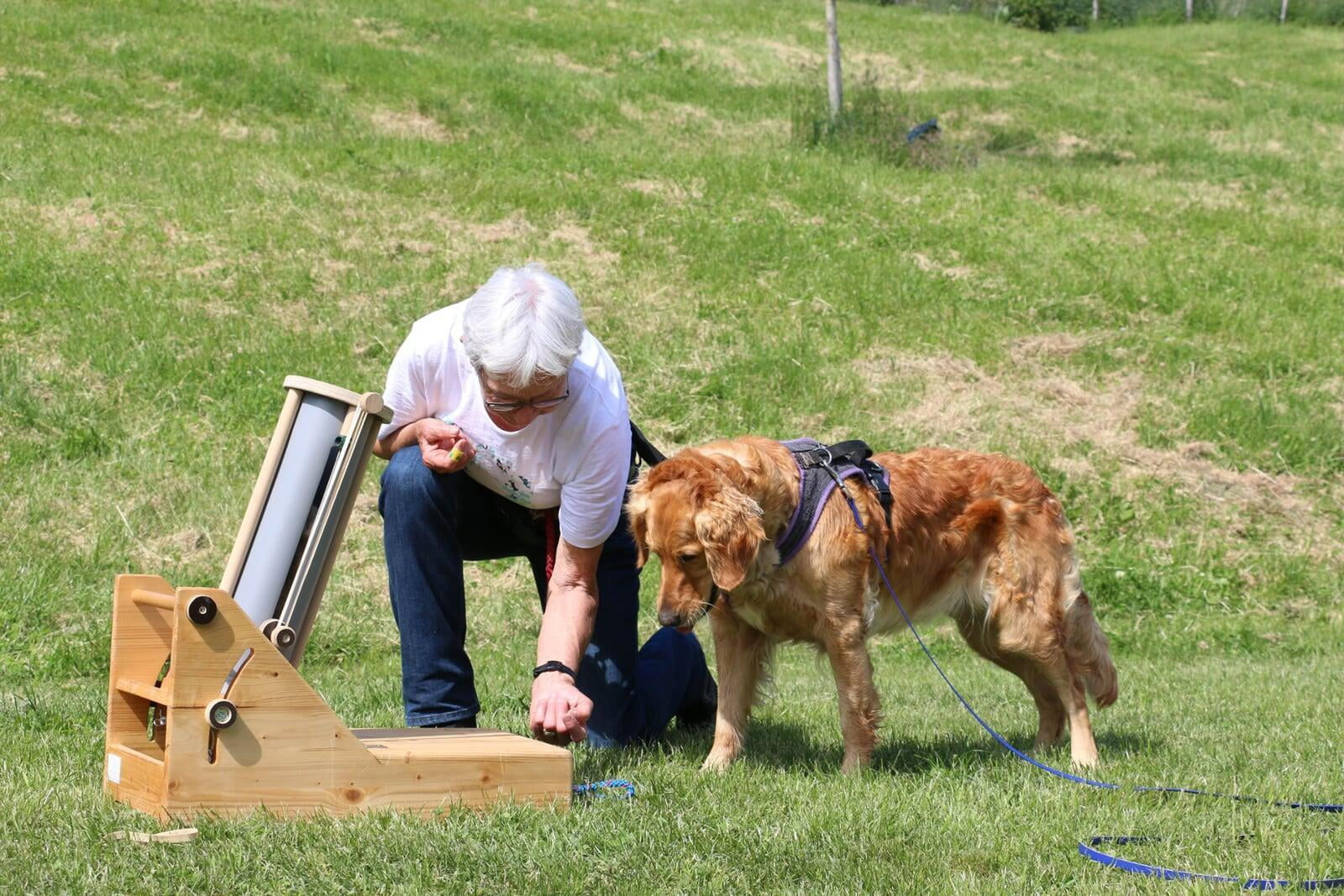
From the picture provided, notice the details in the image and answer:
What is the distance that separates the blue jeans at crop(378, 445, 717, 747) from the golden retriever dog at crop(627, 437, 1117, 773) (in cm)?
33

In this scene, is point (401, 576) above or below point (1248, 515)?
above

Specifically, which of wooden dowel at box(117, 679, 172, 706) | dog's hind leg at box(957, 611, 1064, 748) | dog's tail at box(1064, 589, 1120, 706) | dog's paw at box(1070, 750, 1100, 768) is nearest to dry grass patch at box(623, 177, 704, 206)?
dog's hind leg at box(957, 611, 1064, 748)

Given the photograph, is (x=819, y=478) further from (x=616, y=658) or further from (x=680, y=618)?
(x=616, y=658)

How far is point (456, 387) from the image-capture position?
4258mm

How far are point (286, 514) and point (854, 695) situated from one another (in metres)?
2.14

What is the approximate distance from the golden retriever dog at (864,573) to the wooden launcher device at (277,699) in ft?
2.98

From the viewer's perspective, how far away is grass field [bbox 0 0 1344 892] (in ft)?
11.7

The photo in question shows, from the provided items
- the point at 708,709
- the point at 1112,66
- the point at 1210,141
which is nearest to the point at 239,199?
the point at 708,709

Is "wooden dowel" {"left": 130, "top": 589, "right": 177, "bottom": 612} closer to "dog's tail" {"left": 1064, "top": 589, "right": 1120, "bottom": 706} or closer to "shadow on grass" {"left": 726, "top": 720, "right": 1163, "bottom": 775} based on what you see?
"shadow on grass" {"left": 726, "top": 720, "right": 1163, "bottom": 775}

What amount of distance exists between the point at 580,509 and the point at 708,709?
1726 millimetres

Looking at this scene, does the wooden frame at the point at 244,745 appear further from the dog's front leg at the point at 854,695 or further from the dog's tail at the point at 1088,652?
the dog's tail at the point at 1088,652

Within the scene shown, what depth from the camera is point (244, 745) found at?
11.0ft

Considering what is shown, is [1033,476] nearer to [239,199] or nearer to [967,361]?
[967,361]

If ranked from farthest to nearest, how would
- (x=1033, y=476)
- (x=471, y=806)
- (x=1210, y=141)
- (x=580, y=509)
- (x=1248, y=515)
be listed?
1. (x=1210, y=141)
2. (x=1248, y=515)
3. (x=1033, y=476)
4. (x=580, y=509)
5. (x=471, y=806)
